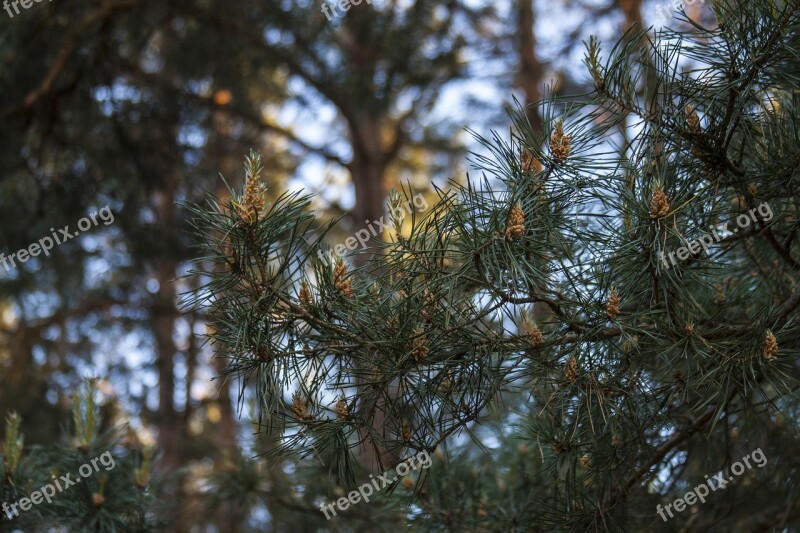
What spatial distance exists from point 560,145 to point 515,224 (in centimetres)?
19

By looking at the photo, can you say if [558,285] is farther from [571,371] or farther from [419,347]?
[419,347]

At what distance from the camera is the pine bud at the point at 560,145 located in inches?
58.3

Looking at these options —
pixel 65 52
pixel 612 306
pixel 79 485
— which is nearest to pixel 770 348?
pixel 612 306

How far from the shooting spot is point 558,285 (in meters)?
1.56

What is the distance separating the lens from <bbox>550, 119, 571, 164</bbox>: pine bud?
148cm

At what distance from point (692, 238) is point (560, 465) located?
53 centimetres

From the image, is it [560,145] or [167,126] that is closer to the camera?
[560,145]

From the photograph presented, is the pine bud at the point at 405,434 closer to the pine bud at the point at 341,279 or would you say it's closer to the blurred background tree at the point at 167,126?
the pine bud at the point at 341,279

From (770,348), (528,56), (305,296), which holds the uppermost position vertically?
(528,56)

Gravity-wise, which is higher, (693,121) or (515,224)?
(693,121)

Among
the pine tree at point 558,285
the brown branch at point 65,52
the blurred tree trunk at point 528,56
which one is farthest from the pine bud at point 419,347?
the blurred tree trunk at point 528,56

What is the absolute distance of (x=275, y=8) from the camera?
540cm

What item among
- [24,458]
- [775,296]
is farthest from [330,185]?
[775,296]

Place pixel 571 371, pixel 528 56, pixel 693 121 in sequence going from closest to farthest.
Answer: pixel 571 371 < pixel 693 121 < pixel 528 56
